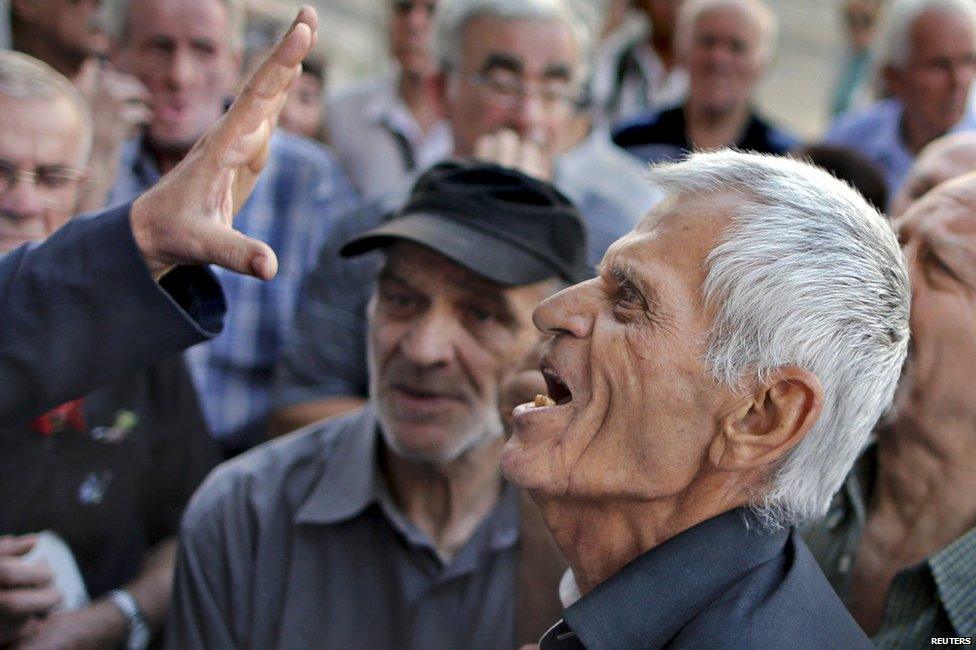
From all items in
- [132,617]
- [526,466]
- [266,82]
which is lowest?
[132,617]

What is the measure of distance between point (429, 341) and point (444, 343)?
4cm

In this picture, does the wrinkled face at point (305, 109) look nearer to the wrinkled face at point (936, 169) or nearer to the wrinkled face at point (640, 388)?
the wrinkled face at point (936, 169)

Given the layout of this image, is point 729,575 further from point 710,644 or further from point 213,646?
point 213,646

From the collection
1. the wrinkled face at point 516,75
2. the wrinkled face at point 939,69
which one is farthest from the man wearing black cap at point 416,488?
the wrinkled face at point 939,69

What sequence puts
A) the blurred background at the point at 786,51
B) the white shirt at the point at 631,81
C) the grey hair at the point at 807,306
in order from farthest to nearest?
the blurred background at the point at 786,51, the white shirt at the point at 631,81, the grey hair at the point at 807,306

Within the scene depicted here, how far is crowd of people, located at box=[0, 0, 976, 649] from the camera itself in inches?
65.0

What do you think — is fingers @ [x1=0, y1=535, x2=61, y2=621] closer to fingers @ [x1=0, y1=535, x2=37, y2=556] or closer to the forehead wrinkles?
fingers @ [x1=0, y1=535, x2=37, y2=556]

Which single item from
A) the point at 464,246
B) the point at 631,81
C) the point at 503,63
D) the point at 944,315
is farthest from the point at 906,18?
the point at 464,246

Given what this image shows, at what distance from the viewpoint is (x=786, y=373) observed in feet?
5.43

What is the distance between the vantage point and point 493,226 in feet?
8.45

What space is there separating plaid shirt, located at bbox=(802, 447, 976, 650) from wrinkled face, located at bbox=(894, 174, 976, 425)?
0.27 m

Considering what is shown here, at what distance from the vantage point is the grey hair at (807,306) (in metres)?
1.65

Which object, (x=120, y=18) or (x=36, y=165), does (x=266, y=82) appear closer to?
(x=36, y=165)

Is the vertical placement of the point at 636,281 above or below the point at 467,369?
above
